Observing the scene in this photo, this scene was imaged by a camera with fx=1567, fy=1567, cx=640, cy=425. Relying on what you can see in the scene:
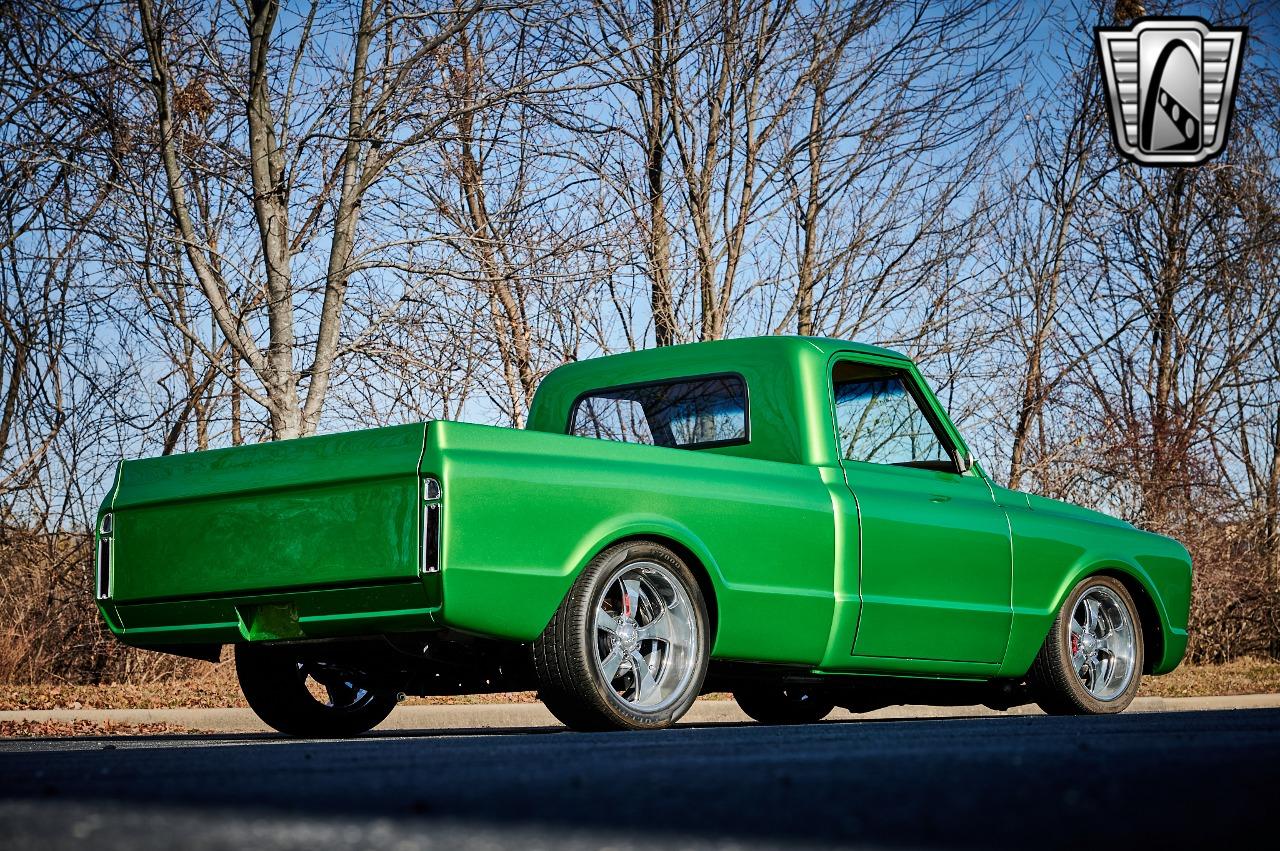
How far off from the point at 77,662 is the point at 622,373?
7.71 meters

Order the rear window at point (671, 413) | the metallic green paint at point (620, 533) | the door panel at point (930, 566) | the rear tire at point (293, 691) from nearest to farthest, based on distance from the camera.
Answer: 1. the metallic green paint at point (620, 533)
2. the door panel at point (930, 566)
3. the rear tire at point (293, 691)
4. the rear window at point (671, 413)

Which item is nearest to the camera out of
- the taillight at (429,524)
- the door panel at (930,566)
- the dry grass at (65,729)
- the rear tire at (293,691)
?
the taillight at (429,524)

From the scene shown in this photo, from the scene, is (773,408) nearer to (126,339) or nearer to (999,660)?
(999,660)

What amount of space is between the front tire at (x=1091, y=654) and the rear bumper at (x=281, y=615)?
4.13 meters

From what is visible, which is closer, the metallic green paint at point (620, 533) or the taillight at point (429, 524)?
the taillight at point (429, 524)

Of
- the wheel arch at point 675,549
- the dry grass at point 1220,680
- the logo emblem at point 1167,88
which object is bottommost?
the dry grass at point 1220,680

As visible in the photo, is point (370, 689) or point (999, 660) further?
point (999, 660)

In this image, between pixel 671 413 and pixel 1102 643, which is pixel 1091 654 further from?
pixel 671 413

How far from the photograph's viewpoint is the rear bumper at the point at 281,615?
6.11m

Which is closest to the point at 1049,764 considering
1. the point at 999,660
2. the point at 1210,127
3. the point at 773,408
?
the point at 773,408

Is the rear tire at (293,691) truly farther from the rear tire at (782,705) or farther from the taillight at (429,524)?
the rear tire at (782,705)

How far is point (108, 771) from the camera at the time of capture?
13.3ft

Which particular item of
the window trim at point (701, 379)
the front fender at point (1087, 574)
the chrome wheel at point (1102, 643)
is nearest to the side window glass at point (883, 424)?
Result: the window trim at point (701, 379)

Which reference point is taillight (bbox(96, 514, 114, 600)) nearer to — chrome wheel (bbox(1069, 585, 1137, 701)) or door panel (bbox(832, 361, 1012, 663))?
door panel (bbox(832, 361, 1012, 663))
